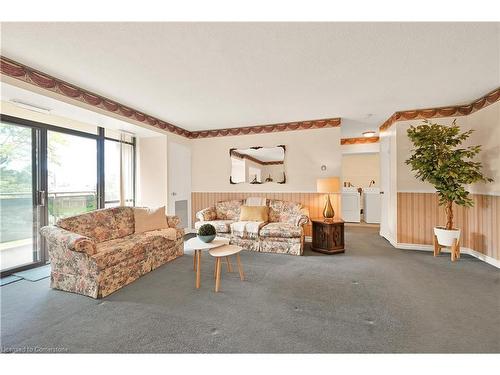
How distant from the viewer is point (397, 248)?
13.4ft

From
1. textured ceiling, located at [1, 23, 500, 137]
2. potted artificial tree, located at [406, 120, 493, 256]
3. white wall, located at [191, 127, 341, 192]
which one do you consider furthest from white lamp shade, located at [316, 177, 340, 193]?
textured ceiling, located at [1, 23, 500, 137]

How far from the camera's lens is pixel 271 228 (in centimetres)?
392

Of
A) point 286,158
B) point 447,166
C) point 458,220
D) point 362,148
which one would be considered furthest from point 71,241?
point 362,148

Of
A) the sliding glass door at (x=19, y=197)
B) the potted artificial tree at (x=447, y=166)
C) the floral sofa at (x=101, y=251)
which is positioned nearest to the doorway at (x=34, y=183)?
the sliding glass door at (x=19, y=197)

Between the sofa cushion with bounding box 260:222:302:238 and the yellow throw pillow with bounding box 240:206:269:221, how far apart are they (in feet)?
1.25

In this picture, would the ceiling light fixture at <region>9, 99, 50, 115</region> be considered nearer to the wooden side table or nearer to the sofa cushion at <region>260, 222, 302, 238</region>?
the sofa cushion at <region>260, 222, 302, 238</region>

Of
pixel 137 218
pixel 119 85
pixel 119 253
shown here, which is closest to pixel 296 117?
pixel 119 85

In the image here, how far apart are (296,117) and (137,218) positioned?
3.45 metres

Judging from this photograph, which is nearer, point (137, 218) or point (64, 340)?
point (64, 340)

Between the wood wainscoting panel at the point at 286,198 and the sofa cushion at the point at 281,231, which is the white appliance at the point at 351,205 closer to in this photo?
the wood wainscoting panel at the point at 286,198

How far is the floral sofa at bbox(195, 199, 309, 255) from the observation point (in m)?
3.83

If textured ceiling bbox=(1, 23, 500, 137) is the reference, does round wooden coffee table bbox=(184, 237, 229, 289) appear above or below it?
below

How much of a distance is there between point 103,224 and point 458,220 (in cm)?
574
